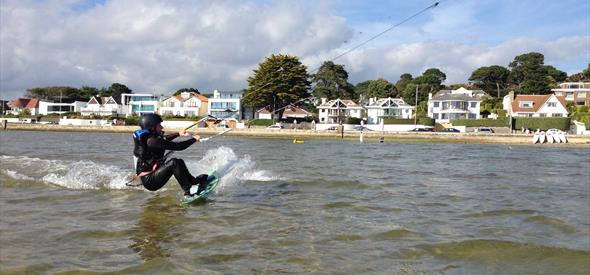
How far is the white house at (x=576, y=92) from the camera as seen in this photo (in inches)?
3809

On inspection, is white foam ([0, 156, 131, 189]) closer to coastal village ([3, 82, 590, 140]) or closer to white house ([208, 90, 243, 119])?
coastal village ([3, 82, 590, 140])

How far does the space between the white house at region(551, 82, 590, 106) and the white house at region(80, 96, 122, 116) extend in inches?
3840

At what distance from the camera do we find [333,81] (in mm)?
114625

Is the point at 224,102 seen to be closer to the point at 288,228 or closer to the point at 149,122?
the point at 149,122

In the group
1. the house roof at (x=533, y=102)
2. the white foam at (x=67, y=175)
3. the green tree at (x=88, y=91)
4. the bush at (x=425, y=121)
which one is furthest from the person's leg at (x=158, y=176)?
the green tree at (x=88, y=91)

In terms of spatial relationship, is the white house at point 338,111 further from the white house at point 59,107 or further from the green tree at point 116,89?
the green tree at point 116,89

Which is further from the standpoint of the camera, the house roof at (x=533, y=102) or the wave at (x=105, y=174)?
the house roof at (x=533, y=102)

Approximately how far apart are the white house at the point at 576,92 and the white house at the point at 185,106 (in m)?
74.5

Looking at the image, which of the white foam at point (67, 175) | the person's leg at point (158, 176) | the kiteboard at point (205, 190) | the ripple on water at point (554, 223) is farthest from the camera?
the white foam at point (67, 175)

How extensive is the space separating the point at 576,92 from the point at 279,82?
210 feet

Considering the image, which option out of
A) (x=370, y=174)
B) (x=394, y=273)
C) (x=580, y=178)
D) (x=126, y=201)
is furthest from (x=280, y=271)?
(x=580, y=178)

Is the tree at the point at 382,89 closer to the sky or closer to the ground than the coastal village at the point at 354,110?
closer to the sky

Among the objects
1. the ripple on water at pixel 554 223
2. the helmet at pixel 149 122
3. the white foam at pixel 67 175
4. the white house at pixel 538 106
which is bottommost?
the ripple on water at pixel 554 223

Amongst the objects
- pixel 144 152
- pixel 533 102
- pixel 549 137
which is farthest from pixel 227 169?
pixel 533 102
